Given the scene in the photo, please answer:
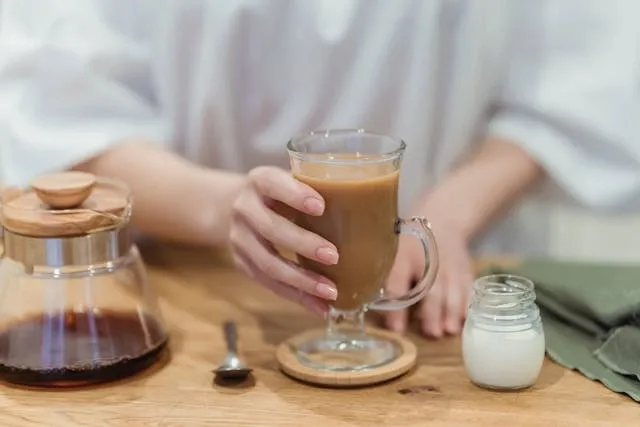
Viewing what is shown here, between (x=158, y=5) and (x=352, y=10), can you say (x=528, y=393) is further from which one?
(x=158, y=5)

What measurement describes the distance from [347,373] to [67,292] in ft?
0.93

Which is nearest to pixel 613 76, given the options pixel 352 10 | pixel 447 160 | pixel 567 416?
pixel 447 160

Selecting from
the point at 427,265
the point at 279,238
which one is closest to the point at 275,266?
the point at 279,238

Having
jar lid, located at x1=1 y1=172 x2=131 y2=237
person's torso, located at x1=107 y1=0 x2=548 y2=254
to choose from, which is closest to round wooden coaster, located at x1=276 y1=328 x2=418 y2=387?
jar lid, located at x1=1 y1=172 x2=131 y2=237

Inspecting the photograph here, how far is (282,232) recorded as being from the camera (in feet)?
3.48

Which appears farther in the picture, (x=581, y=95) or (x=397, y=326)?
(x=581, y=95)

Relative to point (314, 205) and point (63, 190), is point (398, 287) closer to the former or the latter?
point (314, 205)

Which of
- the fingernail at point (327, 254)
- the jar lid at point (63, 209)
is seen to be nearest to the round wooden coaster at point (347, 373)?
the fingernail at point (327, 254)

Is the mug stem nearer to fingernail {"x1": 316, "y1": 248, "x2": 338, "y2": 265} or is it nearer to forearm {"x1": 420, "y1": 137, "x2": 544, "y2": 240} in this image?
fingernail {"x1": 316, "y1": 248, "x2": 338, "y2": 265}

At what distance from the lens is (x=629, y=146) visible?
1.44 meters

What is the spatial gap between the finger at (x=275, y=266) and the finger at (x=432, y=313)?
155 millimetres

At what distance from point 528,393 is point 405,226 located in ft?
0.64

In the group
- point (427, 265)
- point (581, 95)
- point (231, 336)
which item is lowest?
point (231, 336)

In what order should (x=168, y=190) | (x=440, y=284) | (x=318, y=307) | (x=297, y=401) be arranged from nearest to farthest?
(x=297, y=401), (x=318, y=307), (x=440, y=284), (x=168, y=190)
